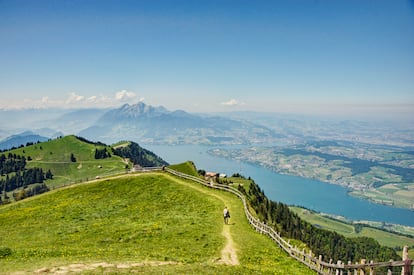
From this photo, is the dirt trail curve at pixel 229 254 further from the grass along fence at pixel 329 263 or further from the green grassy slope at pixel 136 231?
the grass along fence at pixel 329 263

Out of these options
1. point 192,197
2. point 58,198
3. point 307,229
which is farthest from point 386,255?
point 58,198

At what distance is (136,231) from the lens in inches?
1287

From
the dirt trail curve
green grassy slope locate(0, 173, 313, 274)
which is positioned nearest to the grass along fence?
green grassy slope locate(0, 173, 313, 274)

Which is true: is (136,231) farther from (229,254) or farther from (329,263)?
(329,263)

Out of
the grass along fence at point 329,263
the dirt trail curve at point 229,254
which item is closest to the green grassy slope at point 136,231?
the dirt trail curve at point 229,254

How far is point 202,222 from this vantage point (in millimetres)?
36781

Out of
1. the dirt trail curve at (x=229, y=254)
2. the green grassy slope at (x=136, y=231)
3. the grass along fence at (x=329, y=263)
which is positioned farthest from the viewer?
the dirt trail curve at (x=229, y=254)

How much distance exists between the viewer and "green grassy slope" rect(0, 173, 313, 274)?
2275 cm

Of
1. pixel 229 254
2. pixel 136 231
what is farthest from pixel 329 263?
pixel 136 231

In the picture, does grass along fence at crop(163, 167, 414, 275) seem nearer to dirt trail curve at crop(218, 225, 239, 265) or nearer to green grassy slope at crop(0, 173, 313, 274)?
green grassy slope at crop(0, 173, 313, 274)

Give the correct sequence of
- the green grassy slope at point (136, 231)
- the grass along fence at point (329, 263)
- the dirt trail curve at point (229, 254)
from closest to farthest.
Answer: the grass along fence at point (329, 263) → the green grassy slope at point (136, 231) → the dirt trail curve at point (229, 254)

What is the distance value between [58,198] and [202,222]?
30927 mm

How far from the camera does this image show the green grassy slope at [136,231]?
2275 cm

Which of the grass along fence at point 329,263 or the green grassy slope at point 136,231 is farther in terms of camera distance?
the green grassy slope at point 136,231
